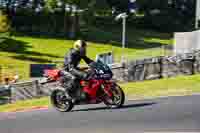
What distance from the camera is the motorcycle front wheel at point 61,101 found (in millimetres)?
15000

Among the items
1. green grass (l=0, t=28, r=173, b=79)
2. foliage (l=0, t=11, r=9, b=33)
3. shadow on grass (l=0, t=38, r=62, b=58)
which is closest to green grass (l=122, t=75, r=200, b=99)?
green grass (l=0, t=28, r=173, b=79)

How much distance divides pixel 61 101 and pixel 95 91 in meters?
1.17

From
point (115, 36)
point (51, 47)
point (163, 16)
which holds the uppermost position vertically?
point (163, 16)

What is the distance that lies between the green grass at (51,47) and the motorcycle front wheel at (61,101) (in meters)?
13.7

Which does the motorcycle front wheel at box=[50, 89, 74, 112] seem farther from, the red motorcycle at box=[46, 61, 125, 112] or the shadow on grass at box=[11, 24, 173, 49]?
the shadow on grass at box=[11, 24, 173, 49]

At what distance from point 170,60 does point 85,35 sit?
40448mm

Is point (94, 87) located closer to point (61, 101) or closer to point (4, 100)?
point (61, 101)

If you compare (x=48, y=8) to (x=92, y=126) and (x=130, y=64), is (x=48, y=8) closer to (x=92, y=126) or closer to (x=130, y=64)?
(x=130, y=64)

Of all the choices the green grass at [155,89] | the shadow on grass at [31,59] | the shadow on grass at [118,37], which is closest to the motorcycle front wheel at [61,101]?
the green grass at [155,89]

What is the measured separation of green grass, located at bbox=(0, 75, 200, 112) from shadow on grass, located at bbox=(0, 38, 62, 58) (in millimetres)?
27941

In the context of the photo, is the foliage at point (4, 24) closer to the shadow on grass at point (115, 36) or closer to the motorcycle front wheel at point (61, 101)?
the shadow on grass at point (115, 36)

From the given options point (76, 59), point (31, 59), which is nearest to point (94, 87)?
point (76, 59)

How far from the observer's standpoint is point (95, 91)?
14484 mm

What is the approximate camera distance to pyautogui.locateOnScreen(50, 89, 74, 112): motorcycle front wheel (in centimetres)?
1500
